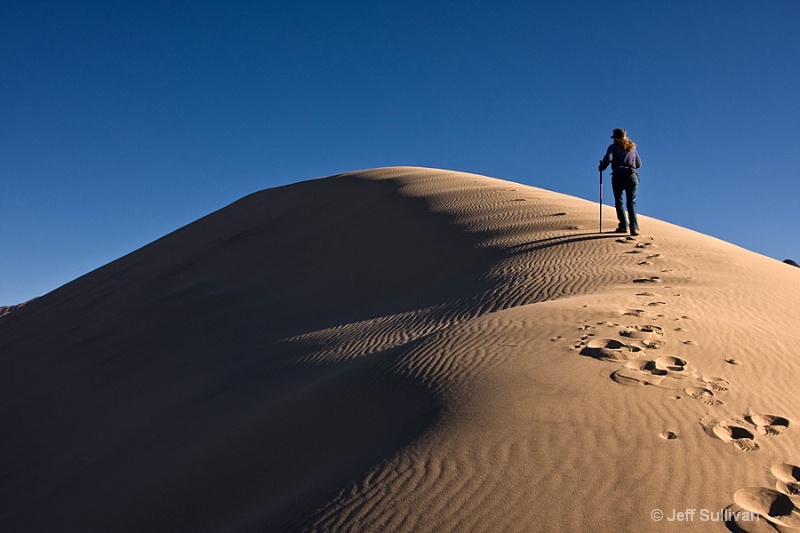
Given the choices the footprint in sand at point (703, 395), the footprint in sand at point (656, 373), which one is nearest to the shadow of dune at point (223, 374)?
the footprint in sand at point (656, 373)

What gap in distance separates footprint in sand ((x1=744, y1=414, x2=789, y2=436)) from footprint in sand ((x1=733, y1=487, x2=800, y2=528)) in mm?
757

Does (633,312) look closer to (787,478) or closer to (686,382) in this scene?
(686,382)

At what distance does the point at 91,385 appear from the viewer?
1002 centimetres

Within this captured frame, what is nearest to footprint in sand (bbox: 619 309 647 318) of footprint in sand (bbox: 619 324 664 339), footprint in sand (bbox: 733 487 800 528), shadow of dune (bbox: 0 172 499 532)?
footprint in sand (bbox: 619 324 664 339)

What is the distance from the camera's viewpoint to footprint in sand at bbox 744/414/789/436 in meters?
4.04

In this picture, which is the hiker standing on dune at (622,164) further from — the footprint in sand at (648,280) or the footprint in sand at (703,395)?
the footprint in sand at (703,395)

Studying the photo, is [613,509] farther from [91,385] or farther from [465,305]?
[91,385]

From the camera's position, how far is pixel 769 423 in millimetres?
4160

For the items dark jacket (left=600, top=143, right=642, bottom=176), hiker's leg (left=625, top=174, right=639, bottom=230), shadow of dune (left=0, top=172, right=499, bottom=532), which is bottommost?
shadow of dune (left=0, top=172, right=499, bottom=532)

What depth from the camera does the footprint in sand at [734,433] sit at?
12.6 feet

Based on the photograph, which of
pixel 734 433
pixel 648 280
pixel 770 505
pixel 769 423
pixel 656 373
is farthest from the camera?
pixel 648 280

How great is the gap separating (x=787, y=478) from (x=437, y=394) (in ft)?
7.67

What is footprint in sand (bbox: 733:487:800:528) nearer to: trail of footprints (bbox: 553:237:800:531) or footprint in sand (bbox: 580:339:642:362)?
trail of footprints (bbox: 553:237:800:531)

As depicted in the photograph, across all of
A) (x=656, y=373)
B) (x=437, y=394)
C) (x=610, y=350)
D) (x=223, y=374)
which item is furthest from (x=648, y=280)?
(x=223, y=374)
